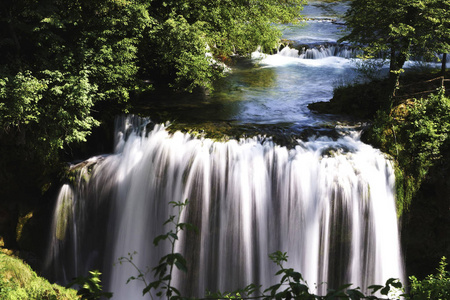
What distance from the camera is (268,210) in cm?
889

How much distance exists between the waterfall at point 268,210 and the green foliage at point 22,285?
1.60 m

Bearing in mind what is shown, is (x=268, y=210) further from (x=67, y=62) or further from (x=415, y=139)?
(x=67, y=62)

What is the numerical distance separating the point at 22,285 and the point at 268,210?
5.77 meters

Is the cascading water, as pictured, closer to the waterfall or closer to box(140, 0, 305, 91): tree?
the waterfall

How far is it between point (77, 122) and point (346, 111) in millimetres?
7350

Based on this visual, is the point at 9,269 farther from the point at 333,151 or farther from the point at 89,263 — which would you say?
the point at 333,151

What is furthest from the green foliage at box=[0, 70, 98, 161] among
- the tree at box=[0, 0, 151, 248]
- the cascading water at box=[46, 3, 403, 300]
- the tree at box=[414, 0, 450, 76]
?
the tree at box=[414, 0, 450, 76]

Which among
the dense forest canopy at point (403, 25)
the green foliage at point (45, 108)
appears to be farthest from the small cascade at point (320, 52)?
the green foliage at point (45, 108)

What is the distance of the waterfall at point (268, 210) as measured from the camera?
866cm

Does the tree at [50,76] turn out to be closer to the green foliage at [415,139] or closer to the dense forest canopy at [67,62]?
the dense forest canopy at [67,62]

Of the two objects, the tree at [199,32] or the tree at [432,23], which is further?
the tree at [199,32]

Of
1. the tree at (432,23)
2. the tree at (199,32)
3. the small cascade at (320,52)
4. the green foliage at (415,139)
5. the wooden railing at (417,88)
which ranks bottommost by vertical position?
the green foliage at (415,139)

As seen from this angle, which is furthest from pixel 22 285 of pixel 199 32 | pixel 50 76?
pixel 199 32

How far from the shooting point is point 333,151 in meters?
9.04
